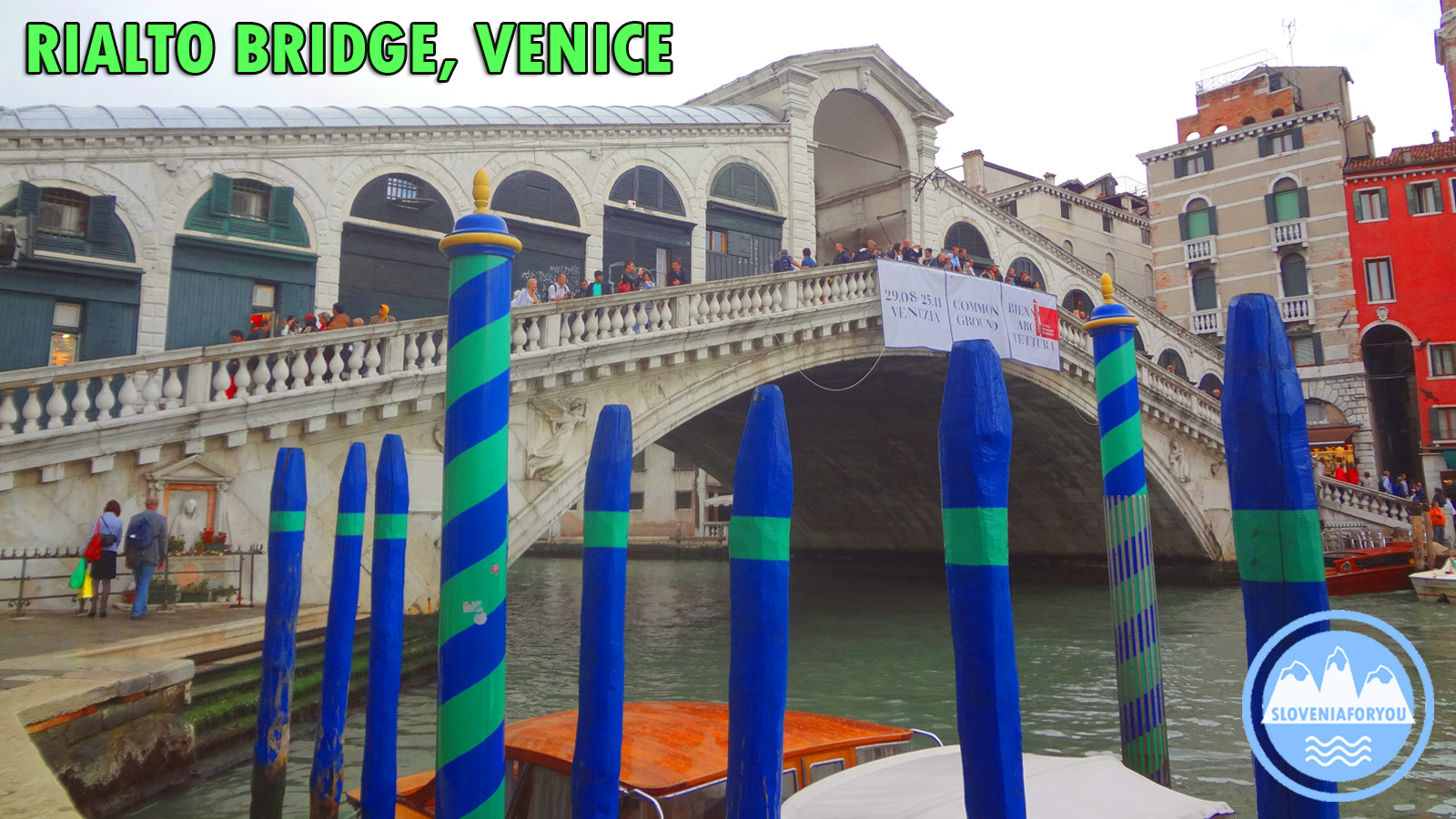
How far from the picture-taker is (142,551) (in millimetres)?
7797

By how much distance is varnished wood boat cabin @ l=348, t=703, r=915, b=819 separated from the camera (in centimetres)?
355

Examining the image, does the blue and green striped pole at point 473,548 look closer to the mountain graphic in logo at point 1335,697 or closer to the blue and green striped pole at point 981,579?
the blue and green striped pole at point 981,579

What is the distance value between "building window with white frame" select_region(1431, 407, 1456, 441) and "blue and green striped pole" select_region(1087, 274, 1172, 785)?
23.0m

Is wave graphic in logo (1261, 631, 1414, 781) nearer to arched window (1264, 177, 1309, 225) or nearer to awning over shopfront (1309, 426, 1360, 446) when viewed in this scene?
awning over shopfront (1309, 426, 1360, 446)

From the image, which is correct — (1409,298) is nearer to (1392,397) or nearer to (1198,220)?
(1392,397)

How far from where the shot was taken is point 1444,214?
2259 centimetres

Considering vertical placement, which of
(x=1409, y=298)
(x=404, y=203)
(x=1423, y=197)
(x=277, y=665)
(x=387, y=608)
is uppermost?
(x=1423, y=197)

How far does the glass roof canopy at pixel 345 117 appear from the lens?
34.1ft

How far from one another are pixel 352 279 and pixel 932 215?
11.8 m

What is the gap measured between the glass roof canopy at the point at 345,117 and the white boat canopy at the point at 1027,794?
1108 cm

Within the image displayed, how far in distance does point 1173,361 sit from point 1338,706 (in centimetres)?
2274

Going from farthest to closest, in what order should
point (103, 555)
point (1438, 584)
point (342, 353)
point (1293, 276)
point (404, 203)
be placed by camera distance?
1. point (1293, 276)
2. point (1438, 584)
3. point (404, 203)
4. point (342, 353)
5. point (103, 555)

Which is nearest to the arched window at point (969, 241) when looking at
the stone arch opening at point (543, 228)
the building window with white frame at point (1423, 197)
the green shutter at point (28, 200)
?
the stone arch opening at point (543, 228)

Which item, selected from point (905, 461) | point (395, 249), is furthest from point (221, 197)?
point (905, 461)
